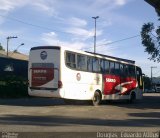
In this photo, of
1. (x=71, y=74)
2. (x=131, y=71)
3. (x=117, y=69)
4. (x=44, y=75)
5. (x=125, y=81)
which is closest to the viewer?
(x=44, y=75)

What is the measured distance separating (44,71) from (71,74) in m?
1.46

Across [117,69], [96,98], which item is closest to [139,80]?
[117,69]

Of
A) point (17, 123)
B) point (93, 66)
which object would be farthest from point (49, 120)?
point (93, 66)

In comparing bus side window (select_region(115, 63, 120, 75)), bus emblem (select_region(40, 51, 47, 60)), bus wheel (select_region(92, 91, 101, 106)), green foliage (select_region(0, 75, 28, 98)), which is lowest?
bus wheel (select_region(92, 91, 101, 106))

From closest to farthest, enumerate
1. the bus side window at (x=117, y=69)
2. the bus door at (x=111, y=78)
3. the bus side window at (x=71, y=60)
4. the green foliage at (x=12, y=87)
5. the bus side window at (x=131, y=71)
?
the bus side window at (x=71, y=60)
the bus door at (x=111, y=78)
the bus side window at (x=117, y=69)
the bus side window at (x=131, y=71)
the green foliage at (x=12, y=87)

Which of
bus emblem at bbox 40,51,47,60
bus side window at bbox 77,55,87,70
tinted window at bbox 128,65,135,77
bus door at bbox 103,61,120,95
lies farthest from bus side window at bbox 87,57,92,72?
tinted window at bbox 128,65,135,77

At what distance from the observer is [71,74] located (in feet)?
78.3

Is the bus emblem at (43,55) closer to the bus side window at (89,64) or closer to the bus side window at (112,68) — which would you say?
the bus side window at (89,64)

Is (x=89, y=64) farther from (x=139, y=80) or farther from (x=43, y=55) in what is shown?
(x=139, y=80)

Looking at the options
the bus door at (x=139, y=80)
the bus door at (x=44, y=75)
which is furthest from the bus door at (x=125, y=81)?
the bus door at (x=44, y=75)

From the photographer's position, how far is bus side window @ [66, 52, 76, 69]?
77.5 ft

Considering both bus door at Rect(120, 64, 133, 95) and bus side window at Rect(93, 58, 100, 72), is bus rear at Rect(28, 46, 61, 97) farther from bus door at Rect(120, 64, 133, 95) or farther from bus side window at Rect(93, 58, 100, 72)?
bus door at Rect(120, 64, 133, 95)

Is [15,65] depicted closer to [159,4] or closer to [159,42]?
[159,42]

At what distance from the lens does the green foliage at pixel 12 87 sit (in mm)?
34016
